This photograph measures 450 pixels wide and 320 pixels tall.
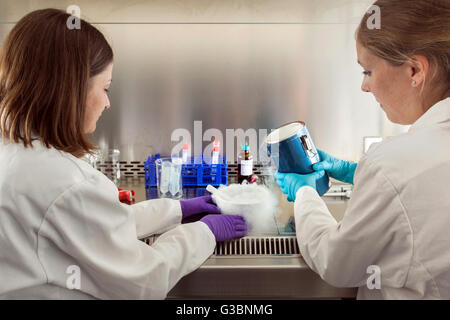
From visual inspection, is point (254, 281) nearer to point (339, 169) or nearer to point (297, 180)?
point (297, 180)

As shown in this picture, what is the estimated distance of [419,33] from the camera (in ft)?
2.34

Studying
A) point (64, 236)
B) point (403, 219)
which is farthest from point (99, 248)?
point (403, 219)

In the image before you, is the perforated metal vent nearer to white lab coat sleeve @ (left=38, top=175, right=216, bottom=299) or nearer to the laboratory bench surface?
the laboratory bench surface

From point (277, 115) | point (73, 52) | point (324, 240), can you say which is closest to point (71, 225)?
point (73, 52)

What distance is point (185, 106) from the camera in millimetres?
1648

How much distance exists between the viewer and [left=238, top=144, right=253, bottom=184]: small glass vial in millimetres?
1523

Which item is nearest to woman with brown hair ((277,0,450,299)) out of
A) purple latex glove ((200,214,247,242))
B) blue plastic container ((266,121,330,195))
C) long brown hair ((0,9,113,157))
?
purple latex glove ((200,214,247,242))

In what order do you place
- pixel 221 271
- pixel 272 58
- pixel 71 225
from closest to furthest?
pixel 71 225 < pixel 221 271 < pixel 272 58

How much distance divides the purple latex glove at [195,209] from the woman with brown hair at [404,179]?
0.43 metres

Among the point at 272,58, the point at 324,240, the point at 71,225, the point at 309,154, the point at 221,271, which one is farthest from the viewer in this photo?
the point at 272,58

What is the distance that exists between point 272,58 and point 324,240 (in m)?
1.02

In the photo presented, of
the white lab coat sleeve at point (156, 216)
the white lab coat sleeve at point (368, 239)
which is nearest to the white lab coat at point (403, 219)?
the white lab coat sleeve at point (368, 239)

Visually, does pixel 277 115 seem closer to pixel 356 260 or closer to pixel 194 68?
pixel 194 68
